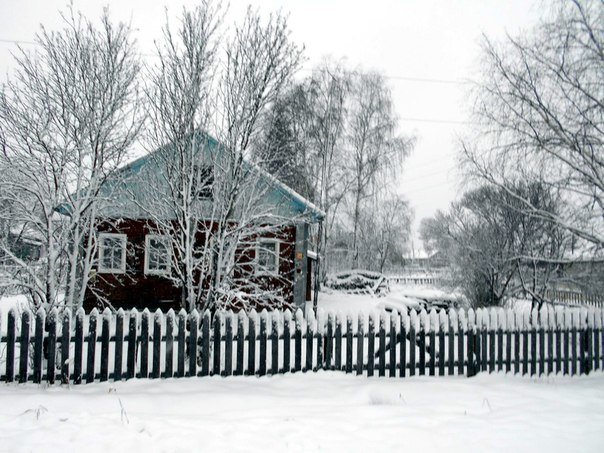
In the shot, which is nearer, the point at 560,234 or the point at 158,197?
the point at 158,197

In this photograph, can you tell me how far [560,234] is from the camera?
11578 millimetres

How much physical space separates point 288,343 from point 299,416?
1.71m

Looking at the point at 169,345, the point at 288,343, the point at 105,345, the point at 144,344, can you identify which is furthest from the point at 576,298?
the point at 105,345

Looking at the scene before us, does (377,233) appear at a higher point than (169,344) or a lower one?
higher

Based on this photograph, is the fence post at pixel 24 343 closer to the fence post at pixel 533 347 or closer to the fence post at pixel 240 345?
the fence post at pixel 240 345

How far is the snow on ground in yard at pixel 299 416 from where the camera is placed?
152 inches

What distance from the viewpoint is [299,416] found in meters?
4.59

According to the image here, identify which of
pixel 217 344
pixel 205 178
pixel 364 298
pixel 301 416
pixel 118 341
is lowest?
pixel 364 298

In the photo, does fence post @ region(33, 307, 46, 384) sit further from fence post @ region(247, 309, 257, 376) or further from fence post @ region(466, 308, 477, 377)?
fence post @ region(466, 308, 477, 377)

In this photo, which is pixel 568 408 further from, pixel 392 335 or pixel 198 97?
pixel 198 97

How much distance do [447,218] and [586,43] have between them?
910cm

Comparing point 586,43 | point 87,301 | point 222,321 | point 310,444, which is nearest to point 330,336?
point 222,321

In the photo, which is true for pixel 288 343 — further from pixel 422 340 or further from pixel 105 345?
pixel 105 345

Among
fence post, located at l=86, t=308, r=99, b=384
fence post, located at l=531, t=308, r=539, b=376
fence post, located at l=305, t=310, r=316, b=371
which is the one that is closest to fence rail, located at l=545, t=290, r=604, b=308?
fence post, located at l=531, t=308, r=539, b=376
